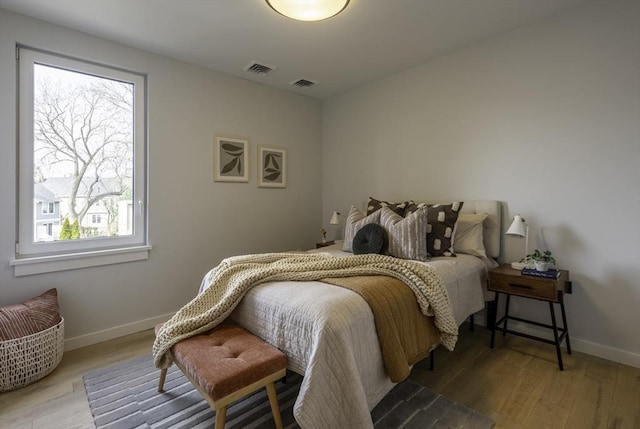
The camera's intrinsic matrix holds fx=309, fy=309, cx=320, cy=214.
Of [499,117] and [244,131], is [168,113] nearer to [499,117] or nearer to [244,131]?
[244,131]

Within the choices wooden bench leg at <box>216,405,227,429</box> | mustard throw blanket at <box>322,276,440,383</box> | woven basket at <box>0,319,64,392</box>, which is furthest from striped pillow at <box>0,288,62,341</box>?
mustard throw blanket at <box>322,276,440,383</box>

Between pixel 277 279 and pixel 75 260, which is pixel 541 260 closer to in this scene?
pixel 277 279

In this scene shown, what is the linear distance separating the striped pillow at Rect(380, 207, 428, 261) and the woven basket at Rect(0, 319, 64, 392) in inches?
96.3

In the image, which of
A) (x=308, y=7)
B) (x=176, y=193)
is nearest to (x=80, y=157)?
(x=176, y=193)

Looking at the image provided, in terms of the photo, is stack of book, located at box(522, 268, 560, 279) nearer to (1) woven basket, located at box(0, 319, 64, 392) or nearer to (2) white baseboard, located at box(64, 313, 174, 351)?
(2) white baseboard, located at box(64, 313, 174, 351)

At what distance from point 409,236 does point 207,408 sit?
1.73m

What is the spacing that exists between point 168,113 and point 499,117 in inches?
117

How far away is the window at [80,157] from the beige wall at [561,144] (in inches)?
107

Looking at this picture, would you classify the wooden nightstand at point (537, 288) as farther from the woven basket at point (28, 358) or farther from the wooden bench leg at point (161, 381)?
the woven basket at point (28, 358)

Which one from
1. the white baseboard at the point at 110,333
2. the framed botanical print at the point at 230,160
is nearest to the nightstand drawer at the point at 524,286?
the framed botanical print at the point at 230,160

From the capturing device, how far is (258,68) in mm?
3143

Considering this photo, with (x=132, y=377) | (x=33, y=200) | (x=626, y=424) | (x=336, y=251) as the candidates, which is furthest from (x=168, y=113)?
(x=626, y=424)

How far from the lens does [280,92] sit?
374cm

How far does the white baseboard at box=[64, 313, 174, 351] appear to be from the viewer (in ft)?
8.03
